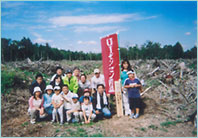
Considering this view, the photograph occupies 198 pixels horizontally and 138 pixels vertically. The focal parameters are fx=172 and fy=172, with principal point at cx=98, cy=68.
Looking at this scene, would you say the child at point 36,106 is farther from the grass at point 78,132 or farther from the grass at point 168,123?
the grass at point 168,123

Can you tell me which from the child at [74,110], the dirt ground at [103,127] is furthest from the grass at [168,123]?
the child at [74,110]

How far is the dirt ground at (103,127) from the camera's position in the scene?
4.43m

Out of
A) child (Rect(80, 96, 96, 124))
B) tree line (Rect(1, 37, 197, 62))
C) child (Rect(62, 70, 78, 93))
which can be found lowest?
child (Rect(80, 96, 96, 124))

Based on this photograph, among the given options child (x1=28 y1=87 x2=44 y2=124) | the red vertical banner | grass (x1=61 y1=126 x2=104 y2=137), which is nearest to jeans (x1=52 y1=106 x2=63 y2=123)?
child (x1=28 y1=87 x2=44 y2=124)

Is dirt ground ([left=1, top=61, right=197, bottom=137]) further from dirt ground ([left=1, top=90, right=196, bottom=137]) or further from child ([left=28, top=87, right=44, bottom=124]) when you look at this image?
child ([left=28, top=87, right=44, bottom=124])

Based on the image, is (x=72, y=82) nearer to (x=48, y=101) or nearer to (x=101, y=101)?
(x=48, y=101)

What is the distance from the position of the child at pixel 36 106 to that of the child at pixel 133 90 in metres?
2.57

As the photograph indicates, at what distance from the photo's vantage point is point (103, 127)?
15.6 feet

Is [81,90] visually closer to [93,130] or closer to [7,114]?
[93,130]

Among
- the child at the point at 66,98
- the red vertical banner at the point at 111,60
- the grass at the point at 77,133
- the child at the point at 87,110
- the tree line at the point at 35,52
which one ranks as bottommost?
the grass at the point at 77,133

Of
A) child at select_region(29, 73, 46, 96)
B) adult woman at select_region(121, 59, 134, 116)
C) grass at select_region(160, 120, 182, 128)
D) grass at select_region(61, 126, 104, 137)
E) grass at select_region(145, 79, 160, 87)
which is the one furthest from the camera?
grass at select_region(145, 79, 160, 87)

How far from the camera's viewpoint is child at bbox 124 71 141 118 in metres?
5.23

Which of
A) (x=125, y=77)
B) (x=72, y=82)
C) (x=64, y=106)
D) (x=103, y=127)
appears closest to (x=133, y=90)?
(x=125, y=77)

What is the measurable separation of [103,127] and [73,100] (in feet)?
3.78
